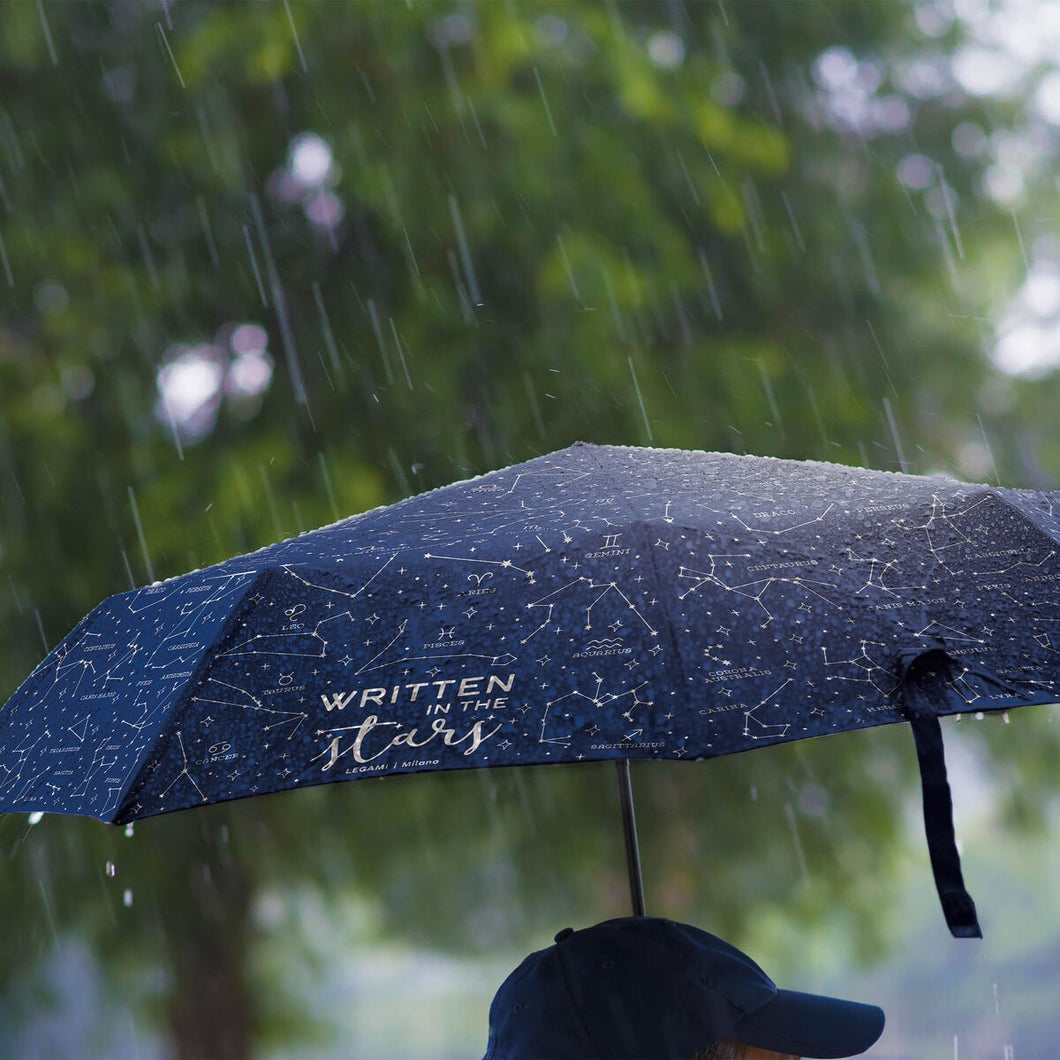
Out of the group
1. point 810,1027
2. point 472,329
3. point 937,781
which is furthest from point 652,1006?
point 472,329

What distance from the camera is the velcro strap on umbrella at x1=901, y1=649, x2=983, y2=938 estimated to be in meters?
1.44

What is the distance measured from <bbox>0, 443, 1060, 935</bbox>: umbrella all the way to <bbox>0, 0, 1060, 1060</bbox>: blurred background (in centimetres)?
298

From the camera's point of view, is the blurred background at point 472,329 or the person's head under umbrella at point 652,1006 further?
the blurred background at point 472,329

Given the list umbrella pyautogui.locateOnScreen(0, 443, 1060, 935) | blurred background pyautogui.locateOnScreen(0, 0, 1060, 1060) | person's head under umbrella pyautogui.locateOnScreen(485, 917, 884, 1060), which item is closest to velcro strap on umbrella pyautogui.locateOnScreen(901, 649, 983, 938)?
umbrella pyautogui.locateOnScreen(0, 443, 1060, 935)

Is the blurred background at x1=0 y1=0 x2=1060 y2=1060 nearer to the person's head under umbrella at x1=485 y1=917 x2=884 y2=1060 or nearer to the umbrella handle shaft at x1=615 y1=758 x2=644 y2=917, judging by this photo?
the umbrella handle shaft at x1=615 y1=758 x2=644 y2=917

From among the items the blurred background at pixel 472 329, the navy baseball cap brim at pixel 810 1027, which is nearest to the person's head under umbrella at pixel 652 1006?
the navy baseball cap brim at pixel 810 1027

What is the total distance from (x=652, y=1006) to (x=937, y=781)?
0.54m

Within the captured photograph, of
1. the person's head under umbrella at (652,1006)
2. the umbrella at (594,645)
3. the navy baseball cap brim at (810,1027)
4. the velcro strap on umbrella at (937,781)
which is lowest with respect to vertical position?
the navy baseball cap brim at (810,1027)

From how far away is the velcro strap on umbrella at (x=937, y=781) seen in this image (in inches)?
56.7

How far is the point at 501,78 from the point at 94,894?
12.1 feet

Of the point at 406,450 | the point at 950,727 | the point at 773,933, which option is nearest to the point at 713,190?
the point at 406,450

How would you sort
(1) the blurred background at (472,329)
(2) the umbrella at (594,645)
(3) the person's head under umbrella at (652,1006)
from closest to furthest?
(2) the umbrella at (594,645), (3) the person's head under umbrella at (652,1006), (1) the blurred background at (472,329)

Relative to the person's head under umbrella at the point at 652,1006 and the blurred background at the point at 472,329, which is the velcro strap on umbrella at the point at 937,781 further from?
the blurred background at the point at 472,329

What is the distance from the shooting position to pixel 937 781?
149 centimetres
